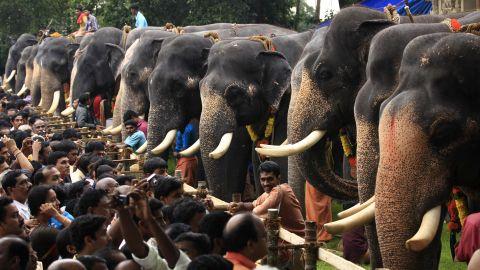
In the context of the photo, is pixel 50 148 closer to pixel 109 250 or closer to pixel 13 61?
pixel 109 250

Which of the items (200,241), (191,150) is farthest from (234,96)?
(200,241)

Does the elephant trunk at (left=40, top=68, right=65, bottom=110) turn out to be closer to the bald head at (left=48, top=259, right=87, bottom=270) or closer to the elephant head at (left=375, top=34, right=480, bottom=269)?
the elephant head at (left=375, top=34, right=480, bottom=269)

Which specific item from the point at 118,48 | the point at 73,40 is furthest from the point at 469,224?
the point at 73,40

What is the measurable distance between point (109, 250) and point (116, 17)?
21852 millimetres

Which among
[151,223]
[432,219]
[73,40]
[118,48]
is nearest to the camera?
[151,223]

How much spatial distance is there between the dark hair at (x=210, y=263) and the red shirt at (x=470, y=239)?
123 inches

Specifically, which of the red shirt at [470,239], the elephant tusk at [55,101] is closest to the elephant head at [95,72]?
the elephant tusk at [55,101]

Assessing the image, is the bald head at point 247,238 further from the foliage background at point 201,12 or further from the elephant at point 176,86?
the foliage background at point 201,12

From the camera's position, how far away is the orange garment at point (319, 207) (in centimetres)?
1356

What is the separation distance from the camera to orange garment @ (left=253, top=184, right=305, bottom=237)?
33.1 ft

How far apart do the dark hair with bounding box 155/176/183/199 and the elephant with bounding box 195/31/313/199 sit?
4.53 metres

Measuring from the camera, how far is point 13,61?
35000 millimetres

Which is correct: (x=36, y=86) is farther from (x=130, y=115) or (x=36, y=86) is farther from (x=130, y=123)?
(x=130, y=123)

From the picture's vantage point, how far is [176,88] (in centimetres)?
1606
